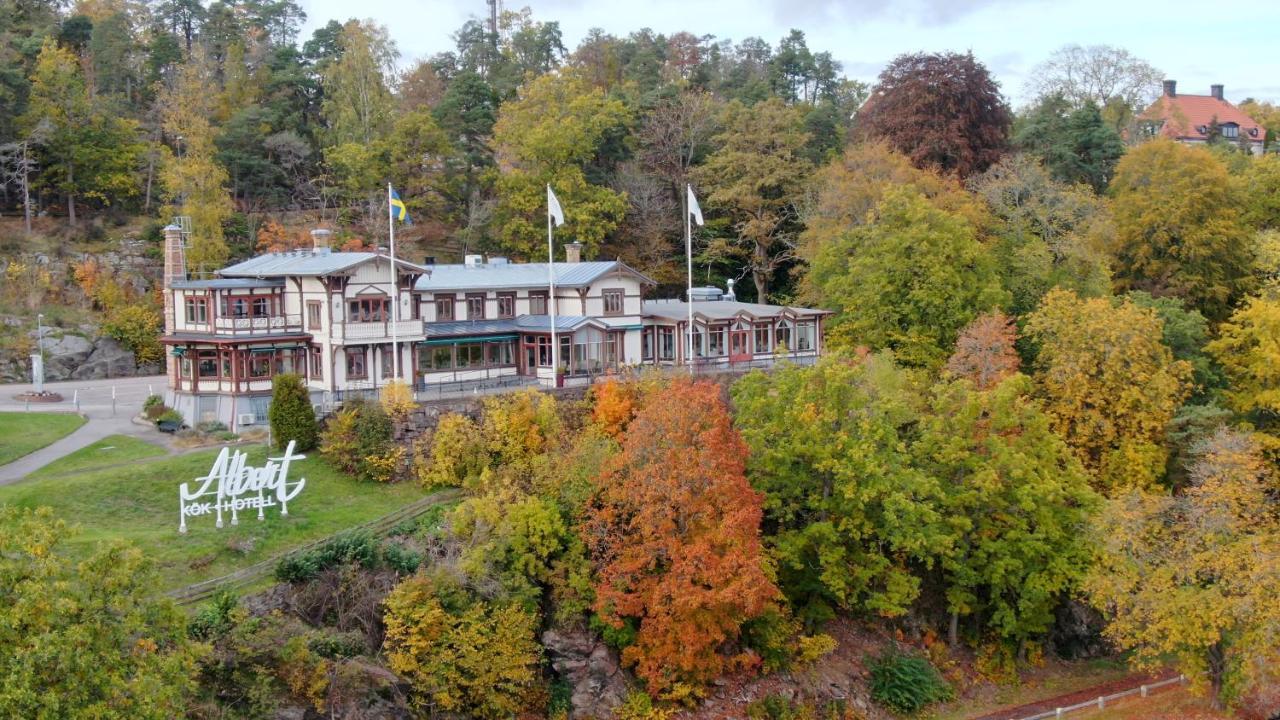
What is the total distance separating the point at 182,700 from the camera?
21.8m

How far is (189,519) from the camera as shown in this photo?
31625mm

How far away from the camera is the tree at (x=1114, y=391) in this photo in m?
39.4

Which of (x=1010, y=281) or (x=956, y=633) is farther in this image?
(x=1010, y=281)

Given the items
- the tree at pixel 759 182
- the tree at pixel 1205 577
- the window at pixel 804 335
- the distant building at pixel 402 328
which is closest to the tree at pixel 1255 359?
the tree at pixel 1205 577

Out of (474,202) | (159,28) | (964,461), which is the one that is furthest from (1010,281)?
(159,28)

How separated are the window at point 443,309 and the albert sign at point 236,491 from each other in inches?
518

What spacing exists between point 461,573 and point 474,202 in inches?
1392

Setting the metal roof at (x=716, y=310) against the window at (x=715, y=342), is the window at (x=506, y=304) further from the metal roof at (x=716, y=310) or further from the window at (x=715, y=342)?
the window at (x=715, y=342)

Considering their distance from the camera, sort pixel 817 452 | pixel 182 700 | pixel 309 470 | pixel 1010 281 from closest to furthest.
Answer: pixel 182 700 < pixel 817 452 < pixel 309 470 < pixel 1010 281

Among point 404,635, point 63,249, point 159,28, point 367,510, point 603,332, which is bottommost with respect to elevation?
point 404,635

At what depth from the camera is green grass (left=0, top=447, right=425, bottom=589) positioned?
96.0 ft

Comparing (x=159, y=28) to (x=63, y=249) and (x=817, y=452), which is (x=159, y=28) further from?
(x=817, y=452)

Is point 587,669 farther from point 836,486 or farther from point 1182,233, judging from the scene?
point 1182,233

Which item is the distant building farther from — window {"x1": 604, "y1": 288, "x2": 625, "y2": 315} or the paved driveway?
the paved driveway
